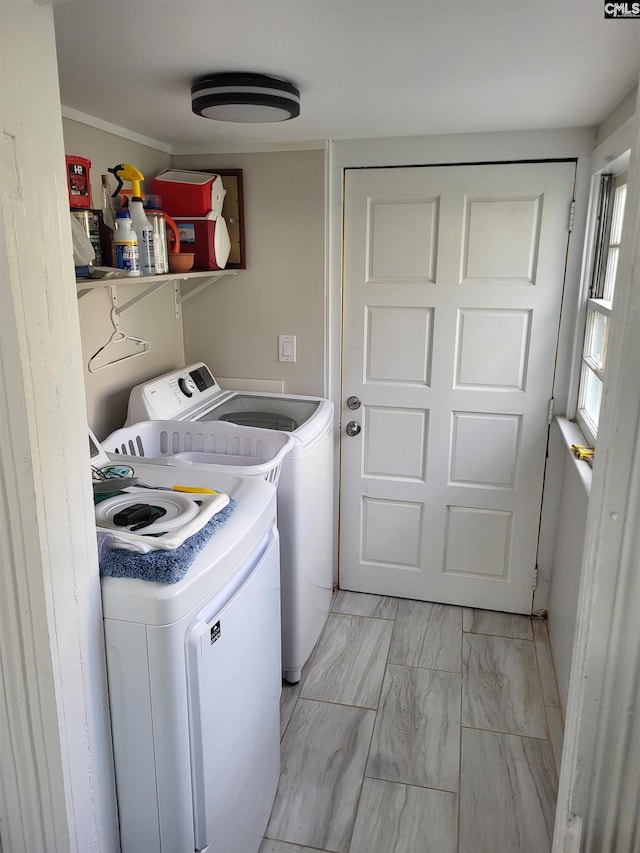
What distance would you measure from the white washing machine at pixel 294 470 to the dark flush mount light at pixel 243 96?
3.39 ft

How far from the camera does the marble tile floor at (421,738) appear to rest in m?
1.84

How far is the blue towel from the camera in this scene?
49.5 inches

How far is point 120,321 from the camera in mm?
2387

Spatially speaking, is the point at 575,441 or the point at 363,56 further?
the point at 575,441

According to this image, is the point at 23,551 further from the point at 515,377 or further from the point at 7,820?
the point at 515,377

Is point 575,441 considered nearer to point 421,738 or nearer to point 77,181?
point 421,738

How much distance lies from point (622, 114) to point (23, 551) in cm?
207

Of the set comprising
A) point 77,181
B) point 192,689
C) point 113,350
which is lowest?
point 192,689

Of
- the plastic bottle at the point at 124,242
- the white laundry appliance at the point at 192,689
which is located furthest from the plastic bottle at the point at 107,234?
the white laundry appliance at the point at 192,689

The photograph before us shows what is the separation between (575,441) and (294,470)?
1.06 m

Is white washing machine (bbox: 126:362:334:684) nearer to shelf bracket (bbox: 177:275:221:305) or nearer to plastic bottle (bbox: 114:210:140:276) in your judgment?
shelf bracket (bbox: 177:275:221:305)

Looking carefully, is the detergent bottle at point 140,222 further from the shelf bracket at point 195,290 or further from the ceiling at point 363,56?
the shelf bracket at point 195,290

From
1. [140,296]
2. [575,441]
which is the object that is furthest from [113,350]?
[575,441]

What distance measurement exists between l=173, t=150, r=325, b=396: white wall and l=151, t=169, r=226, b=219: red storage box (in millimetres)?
280
